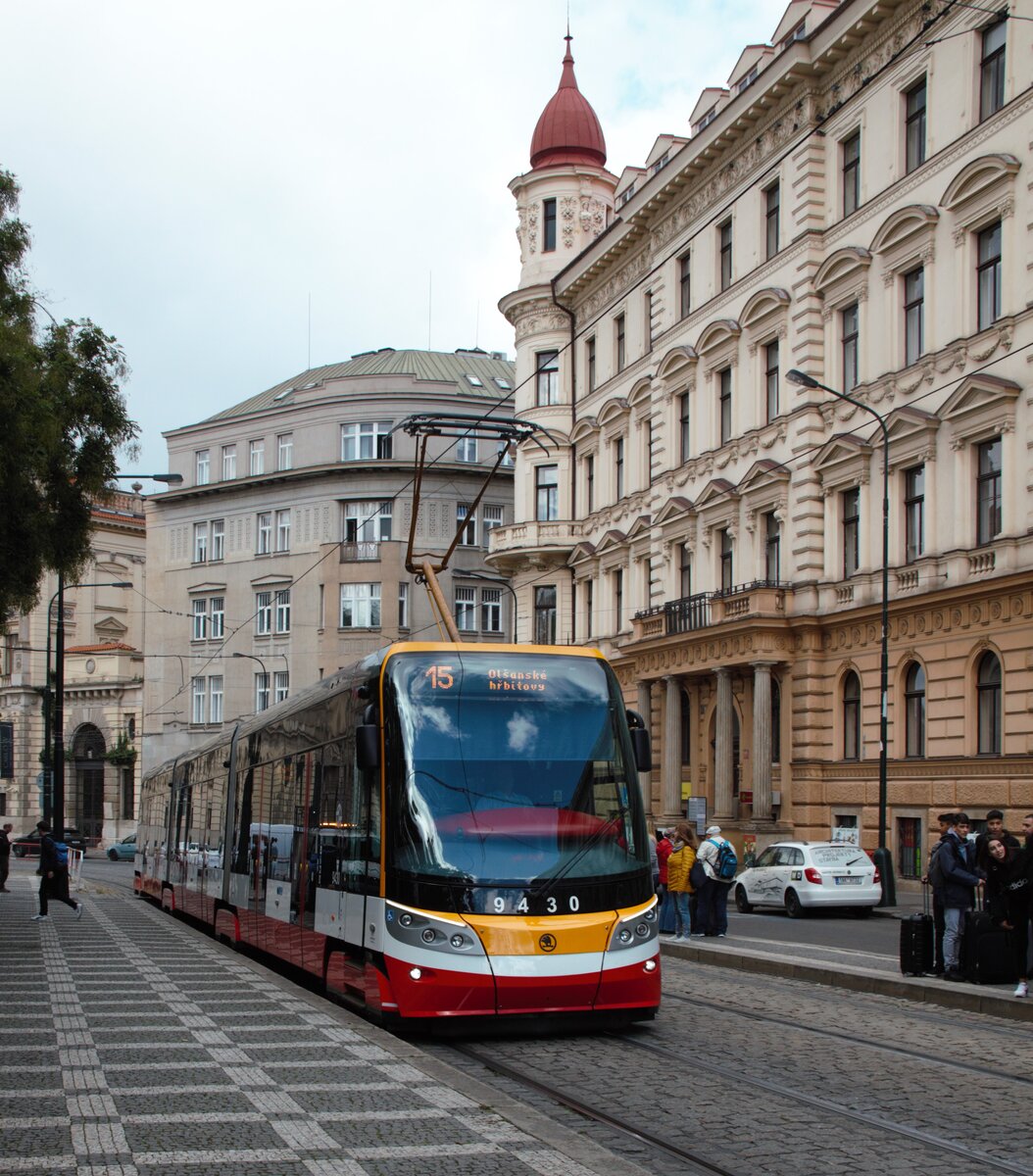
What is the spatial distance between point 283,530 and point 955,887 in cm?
5535

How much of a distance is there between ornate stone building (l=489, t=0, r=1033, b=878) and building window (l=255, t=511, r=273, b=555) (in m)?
20.5

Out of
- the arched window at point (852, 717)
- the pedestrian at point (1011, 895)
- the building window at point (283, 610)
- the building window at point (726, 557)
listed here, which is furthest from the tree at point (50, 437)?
the building window at point (283, 610)

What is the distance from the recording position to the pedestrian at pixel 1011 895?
14258 millimetres

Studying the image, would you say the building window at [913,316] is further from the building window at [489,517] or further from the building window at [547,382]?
the building window at [489,517]

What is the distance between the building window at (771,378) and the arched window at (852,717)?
23.3 ft

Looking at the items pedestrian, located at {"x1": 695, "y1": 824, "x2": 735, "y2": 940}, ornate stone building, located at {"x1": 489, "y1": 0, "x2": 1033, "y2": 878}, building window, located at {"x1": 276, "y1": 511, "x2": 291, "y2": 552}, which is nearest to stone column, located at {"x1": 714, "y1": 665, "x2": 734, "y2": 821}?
ornate stone building, located at {"x1": 489, "y1": 0, "x2": 1033, "y2": 878}

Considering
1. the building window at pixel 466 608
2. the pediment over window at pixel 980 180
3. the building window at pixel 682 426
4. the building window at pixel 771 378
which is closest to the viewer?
the pediment over window at pixel 980 180

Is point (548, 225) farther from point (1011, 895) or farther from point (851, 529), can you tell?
point (1011, 895)

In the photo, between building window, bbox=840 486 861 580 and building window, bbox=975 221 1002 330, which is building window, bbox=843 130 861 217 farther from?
building window, bbox=840 486 861 580

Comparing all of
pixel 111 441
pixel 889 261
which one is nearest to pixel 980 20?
pixel 889 261

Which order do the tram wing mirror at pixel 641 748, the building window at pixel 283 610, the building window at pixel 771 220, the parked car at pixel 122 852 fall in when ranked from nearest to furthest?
the tram wing mirror at pixel 641 748
the building window at pixel 771 220
the building window at pixel 283 610
the parked car at pixel 122 852

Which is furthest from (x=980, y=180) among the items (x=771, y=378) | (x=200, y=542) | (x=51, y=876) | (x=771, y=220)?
(x=200, y=542)

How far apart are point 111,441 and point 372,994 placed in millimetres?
10899

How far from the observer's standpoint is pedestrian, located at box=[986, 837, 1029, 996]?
1426 centimetres
